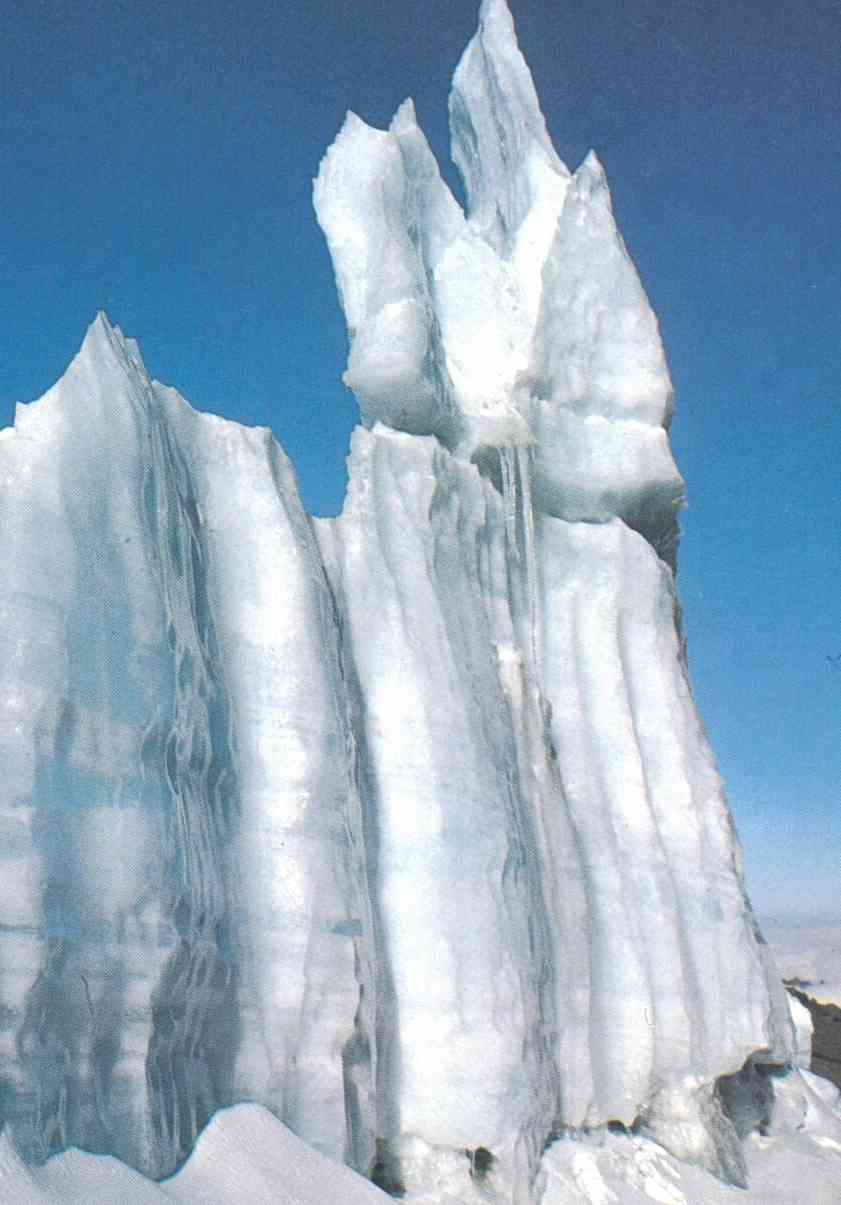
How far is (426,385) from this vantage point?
8.52 m

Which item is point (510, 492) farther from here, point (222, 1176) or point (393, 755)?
A: point (222, 1176)

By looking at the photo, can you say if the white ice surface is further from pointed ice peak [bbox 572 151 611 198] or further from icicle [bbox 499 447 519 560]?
pointed ice peak [bbox 572 151 611 198]

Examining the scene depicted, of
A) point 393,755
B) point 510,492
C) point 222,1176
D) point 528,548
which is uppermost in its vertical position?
point 510,492

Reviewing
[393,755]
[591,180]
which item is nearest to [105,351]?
[393,755]

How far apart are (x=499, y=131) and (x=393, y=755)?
23.5 ft

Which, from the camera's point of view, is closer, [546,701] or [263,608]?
[263,608]

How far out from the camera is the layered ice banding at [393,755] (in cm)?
499

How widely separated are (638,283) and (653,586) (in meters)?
2.66

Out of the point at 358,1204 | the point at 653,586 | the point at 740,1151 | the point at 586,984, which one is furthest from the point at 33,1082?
the point at 653,586

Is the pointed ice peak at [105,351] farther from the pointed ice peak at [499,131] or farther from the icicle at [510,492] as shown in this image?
the pointed ice peak at [499,131]

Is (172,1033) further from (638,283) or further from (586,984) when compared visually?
(638,283)

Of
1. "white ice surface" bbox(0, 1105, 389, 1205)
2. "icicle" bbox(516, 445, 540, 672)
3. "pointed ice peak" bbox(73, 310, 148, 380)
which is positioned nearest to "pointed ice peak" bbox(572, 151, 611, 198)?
"icicle" bbox(516, 445, 540, 672)

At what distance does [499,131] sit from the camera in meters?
11.5

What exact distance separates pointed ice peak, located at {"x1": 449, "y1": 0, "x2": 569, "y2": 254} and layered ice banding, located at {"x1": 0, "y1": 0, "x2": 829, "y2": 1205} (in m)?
0.72
